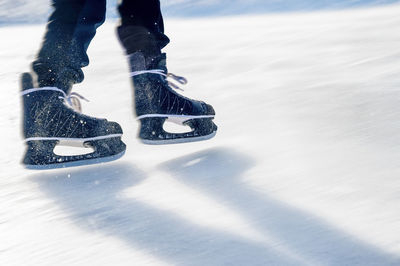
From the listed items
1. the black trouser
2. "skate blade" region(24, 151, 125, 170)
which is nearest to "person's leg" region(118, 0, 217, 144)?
the black trouser

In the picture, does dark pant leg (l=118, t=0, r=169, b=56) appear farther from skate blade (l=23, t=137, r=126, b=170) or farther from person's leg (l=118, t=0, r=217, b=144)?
skate blade (l=23, t=137, r=126, b=170)

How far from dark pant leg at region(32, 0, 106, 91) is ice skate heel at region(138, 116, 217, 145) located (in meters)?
0.18

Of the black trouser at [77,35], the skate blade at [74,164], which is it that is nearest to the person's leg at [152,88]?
the black trouser at [77,35]

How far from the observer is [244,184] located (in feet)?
3.25

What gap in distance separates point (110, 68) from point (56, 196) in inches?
53.6

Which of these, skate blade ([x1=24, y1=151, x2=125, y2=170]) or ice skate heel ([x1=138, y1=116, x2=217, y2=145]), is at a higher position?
ice skate heel ([x1=138, y1=116, x2=217, y2=145])

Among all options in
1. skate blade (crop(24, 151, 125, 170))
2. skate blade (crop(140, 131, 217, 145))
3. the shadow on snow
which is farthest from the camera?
skate blade (crop(140, 131, 217, 145))

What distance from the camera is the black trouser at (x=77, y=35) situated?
120 centimetres

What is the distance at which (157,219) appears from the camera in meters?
0.88

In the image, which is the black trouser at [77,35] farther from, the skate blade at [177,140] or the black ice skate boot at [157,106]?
the skate blade at [177,140]

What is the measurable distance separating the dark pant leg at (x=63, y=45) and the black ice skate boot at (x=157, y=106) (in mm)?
126

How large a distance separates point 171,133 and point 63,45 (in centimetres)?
29

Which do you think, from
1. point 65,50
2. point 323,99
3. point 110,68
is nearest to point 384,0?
point 110,68

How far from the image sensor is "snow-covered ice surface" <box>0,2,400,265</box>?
76 centimetres
